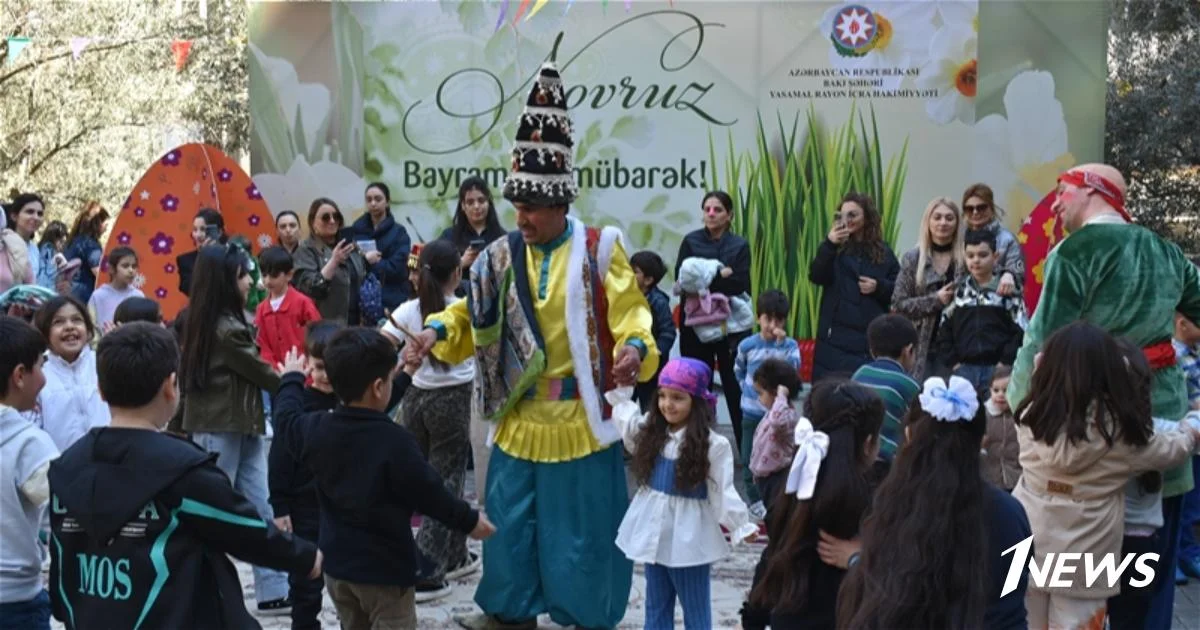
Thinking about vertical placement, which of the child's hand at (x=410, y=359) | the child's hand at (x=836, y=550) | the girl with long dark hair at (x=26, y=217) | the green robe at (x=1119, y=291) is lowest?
the child's hand at (x=836, y=550)

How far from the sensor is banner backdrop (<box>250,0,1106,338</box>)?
35.6 ft

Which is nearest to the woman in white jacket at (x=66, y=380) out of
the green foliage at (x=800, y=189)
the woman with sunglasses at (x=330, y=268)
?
the woman with sunglasses at (x=330, y=268)

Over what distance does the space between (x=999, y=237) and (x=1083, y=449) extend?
12.6ft

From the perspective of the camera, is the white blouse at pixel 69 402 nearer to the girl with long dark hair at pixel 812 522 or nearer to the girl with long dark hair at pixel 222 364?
the girl with long dark hair at pixel 222 364

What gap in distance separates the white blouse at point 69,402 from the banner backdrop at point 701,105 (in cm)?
542

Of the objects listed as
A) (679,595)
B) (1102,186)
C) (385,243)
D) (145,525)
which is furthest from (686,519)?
(385,243)

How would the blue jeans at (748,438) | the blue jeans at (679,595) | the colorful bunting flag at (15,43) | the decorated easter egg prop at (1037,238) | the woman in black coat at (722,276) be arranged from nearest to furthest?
the blue jeans at (679,595) < the blue jeans at (748,438) < the decorated easter egg prop at (1037,238) < the woman in black coat at (722,276) < the colorful bunting flag at (15,43)

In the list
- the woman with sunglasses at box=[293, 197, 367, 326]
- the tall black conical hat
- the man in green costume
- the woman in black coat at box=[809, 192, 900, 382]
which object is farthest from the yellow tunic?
the woman with sunglasses at box=[293, 197, 367, 326]

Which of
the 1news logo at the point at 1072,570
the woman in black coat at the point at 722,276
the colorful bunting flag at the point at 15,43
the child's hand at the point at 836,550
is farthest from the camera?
the colorful bunting flag at the point at 15,43

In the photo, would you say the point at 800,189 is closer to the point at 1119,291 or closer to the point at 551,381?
the point at 551,381

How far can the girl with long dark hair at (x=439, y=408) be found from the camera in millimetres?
7047

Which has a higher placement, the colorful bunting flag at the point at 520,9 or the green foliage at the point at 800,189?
the colorful bunting flag at the point at 520,9

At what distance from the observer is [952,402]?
11.9ft

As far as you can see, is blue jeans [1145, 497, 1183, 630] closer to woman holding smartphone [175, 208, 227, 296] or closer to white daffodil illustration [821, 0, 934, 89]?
white daffodil illustration [821, 0, 934, 89]
